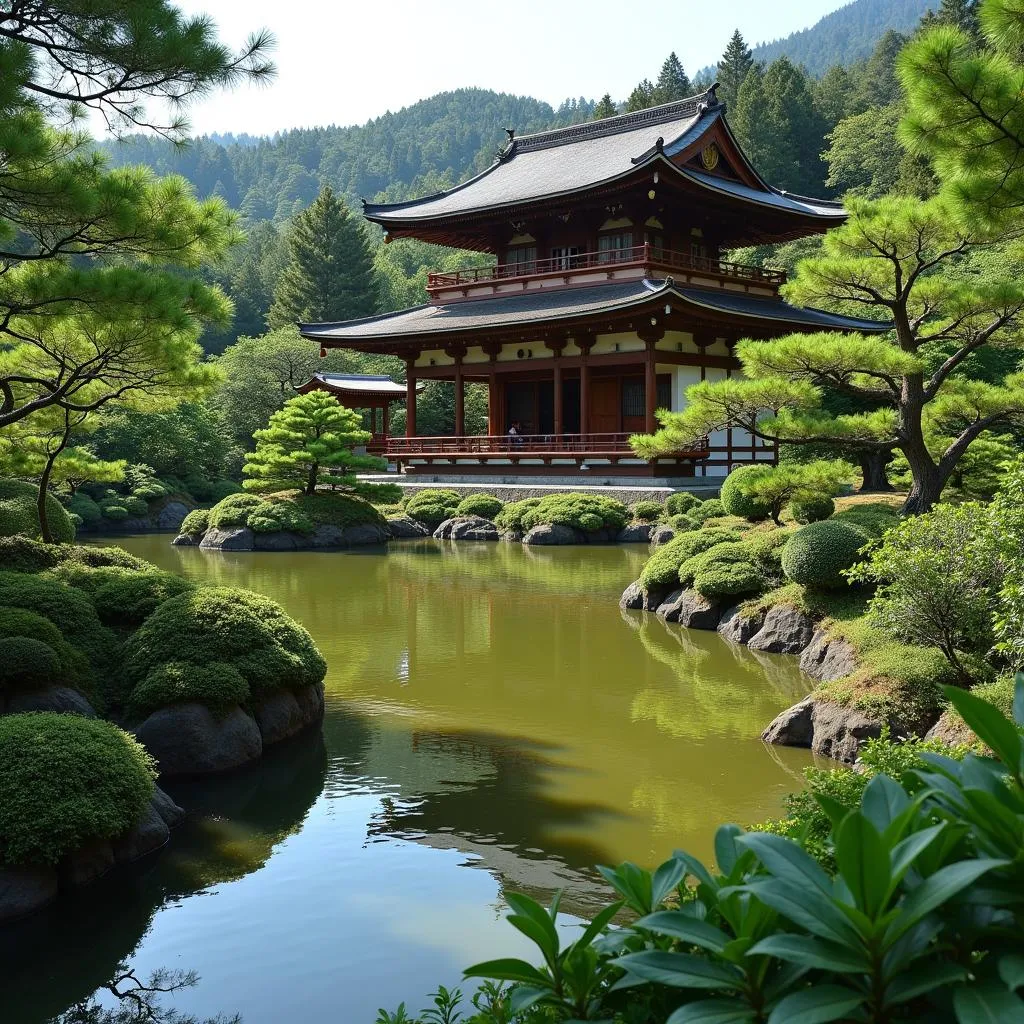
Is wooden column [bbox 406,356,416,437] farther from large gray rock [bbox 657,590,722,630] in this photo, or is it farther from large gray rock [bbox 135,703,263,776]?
large gray rock [bbox 135,703,263,776]

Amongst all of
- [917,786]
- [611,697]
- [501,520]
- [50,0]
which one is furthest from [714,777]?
[501,520]

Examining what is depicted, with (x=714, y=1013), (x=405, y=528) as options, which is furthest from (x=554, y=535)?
(x=714, y=1013)

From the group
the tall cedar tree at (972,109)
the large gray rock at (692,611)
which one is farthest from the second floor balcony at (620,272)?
the tall cedar tree at (972,109)

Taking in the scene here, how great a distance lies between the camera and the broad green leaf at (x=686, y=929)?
1.69m

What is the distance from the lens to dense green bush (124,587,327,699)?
743cm

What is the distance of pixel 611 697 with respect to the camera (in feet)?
30.0

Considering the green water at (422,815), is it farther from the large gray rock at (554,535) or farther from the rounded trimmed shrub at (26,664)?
the large gray rock at (554,535)

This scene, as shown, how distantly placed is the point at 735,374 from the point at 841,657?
18872 millimetres

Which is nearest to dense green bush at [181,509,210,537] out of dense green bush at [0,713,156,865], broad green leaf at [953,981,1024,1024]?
dense green bush at [0,713,156,865]

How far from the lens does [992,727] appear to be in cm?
174

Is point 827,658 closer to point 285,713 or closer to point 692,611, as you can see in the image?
point 692,611

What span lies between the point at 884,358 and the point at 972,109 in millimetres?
4162

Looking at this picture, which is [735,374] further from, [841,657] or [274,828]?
[274,828]

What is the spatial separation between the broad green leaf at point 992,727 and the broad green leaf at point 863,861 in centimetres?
31
